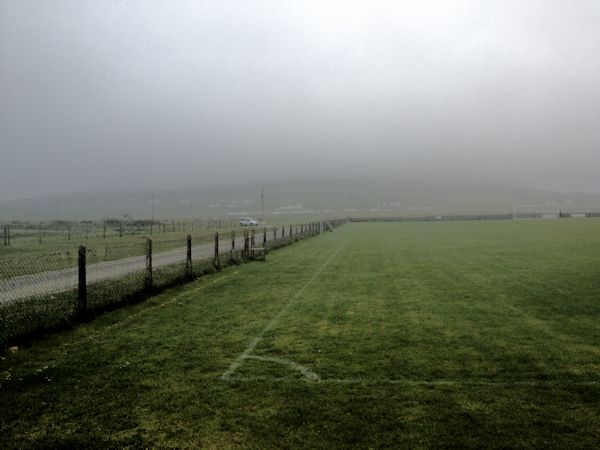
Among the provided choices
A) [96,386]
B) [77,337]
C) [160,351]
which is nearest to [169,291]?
[77,337]

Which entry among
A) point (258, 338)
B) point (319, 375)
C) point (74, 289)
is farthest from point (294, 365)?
point (74, 289)

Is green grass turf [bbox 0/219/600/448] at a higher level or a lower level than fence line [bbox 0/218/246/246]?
higher

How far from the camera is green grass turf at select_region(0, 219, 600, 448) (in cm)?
483

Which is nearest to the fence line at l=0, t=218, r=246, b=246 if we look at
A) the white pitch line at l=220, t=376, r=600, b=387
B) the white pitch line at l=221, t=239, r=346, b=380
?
the white pitch line at l=221, t=239, r=346, b=380

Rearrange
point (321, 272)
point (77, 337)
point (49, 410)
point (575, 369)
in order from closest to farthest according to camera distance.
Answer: point (49, 410) → point (575, 369) → point (77, 337) → point (321, 272)

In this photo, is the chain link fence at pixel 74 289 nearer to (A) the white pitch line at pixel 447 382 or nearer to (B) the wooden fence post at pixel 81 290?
(B) the wooden fence post at pixel 81 290

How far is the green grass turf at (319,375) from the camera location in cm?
483

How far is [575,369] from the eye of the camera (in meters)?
6.57

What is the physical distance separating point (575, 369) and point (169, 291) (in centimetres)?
985

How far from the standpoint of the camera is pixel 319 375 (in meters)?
6.48

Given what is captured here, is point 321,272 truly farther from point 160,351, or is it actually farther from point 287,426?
point 287,426

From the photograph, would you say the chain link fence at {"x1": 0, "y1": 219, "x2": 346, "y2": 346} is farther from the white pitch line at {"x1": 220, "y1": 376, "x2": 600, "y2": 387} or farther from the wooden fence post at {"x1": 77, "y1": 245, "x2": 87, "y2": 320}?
the white pitch line at {"x1": 220, "y1": 376, "x2": 600, "y2": 387}

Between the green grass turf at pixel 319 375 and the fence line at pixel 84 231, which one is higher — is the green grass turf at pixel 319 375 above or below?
above

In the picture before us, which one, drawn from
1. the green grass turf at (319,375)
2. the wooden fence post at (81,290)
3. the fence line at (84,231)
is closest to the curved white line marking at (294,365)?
the green grass turf at (319,375)
